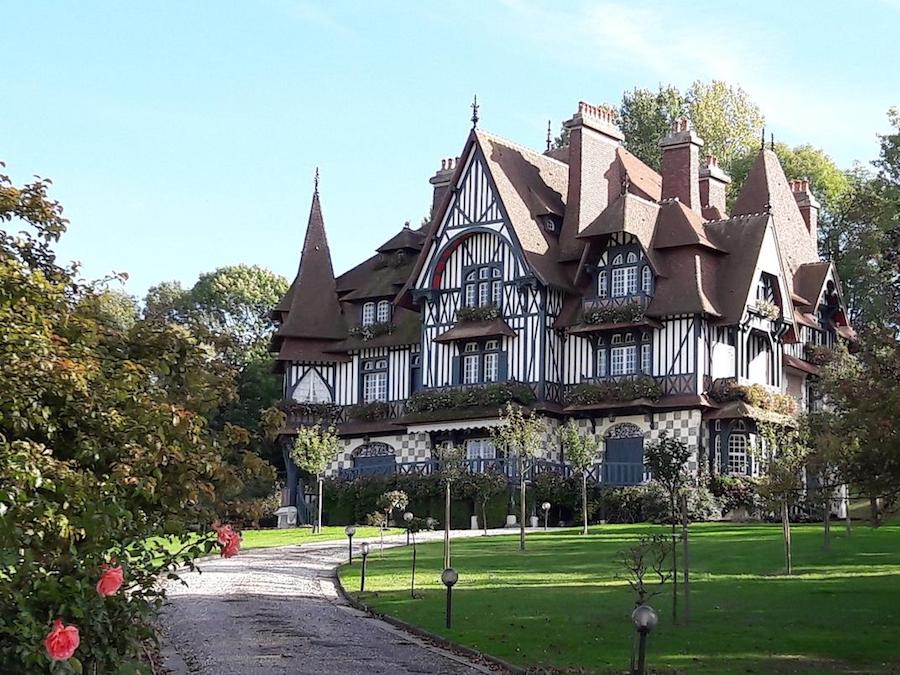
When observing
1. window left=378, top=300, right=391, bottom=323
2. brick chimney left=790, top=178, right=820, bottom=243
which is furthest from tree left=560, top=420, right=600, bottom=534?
brick chimney left=790, top=178, right=820, bottom=243

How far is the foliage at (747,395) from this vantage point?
43.8m

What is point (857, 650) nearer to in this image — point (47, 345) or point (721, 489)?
point (47, 345)

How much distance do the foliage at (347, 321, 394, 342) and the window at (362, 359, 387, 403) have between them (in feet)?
2.94

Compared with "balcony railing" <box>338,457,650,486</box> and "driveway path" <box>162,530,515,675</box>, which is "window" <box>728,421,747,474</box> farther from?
"driveway path" <box>162,530,515,675</box>

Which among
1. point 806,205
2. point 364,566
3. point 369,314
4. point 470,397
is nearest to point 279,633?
point 364,566

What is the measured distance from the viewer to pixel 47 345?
11.5 m

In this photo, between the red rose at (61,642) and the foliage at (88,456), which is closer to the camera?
the red rose at (61,642)

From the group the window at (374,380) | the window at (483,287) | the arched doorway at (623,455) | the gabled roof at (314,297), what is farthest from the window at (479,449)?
the gabled roof at (314,297)

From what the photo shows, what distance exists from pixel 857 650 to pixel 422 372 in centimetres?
3147

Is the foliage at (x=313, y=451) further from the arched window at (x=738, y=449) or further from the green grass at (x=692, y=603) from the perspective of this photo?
the arched window at (x=738, y=449)

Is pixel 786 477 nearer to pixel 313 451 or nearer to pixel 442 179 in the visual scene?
pixel 313 451

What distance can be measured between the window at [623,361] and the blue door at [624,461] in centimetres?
212

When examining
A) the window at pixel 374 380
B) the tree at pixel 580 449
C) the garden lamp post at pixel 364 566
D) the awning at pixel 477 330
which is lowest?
the garden lamp post at pixel 364 566

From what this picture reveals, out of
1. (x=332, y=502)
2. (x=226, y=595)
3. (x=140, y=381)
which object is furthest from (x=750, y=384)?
(x=140, y=381)
